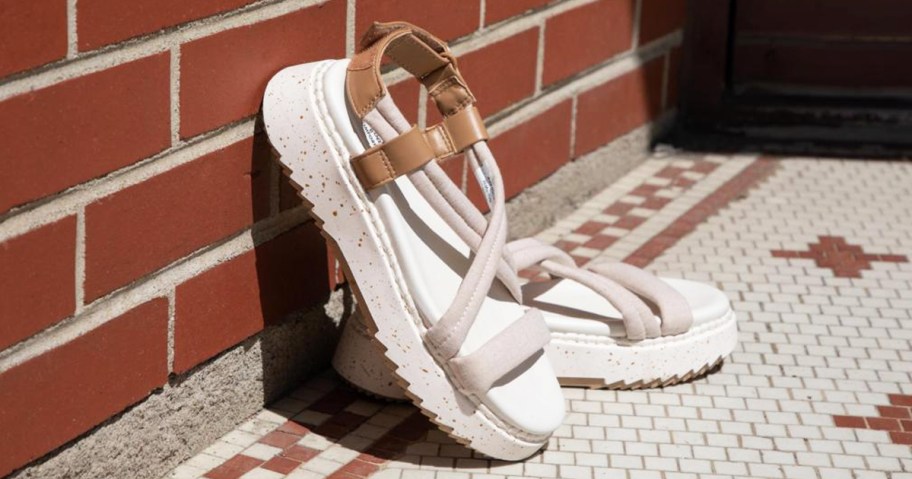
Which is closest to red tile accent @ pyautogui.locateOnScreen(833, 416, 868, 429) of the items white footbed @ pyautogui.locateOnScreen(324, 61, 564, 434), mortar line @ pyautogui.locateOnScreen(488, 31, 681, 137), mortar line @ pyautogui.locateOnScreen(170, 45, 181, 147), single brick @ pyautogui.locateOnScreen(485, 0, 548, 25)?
white footbed @ pyautogui.locateOnScreen(324, 61, 564, 434)

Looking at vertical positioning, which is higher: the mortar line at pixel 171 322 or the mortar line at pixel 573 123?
the mortar line at pixel 171 322

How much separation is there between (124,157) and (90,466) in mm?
463

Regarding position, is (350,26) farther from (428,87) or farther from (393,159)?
(393,159)

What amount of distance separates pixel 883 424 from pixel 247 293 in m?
1.13

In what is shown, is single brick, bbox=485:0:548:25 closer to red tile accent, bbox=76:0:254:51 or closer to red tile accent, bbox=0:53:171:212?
red tile accent, bbox=76:0:254:51

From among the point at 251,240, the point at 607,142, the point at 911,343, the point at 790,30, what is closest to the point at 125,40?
the point at 251,240

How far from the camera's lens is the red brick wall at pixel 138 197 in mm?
1991

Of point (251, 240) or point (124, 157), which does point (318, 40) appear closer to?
point (251, 240)

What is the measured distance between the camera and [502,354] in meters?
2.33

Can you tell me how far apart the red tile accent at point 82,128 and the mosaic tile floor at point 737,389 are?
0.55 metres

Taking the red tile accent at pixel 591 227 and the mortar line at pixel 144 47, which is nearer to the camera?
the mortar line at pixel 144 47

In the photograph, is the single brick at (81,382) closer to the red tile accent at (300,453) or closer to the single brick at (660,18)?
the red tile accent at (300,453)

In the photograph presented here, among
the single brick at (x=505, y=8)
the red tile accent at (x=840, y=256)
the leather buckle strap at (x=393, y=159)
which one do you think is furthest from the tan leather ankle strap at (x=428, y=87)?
the red tile accent at (x=840, y=256)

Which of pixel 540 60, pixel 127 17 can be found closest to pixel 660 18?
pixel 540 60
